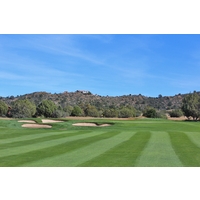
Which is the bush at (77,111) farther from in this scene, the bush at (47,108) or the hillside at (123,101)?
the bush at (47,108)

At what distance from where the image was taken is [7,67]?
33.9ft

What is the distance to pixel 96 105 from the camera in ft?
107

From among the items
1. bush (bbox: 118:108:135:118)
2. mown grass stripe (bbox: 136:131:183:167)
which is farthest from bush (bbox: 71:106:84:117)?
mown grass stripe (bbox: 136:131:183:167)

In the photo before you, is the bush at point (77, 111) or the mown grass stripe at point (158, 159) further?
the bush at point (77, 111)

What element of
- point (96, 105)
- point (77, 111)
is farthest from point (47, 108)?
point (96, 105)

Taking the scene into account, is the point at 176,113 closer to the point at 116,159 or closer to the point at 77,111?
the point at 77,111

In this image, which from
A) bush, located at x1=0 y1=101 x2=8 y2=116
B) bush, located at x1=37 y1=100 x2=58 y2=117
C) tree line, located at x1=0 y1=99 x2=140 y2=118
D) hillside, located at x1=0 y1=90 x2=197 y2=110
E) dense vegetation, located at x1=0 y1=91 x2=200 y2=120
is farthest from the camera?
hillside, located at x1=0 y1=90 x2=197 y2=110

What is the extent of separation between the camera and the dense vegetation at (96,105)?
944 inches

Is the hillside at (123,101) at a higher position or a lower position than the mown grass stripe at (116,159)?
higher

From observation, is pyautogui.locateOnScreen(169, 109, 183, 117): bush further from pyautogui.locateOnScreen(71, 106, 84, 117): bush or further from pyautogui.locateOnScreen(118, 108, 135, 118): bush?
pyautogui.locateOnScreen(71, 106, 84, 117): bush

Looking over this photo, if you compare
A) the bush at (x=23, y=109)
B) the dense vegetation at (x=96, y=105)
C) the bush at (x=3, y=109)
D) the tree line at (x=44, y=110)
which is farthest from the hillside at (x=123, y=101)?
the bush at (x=3, y=109)

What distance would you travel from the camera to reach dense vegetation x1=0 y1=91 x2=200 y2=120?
78.6 ft
